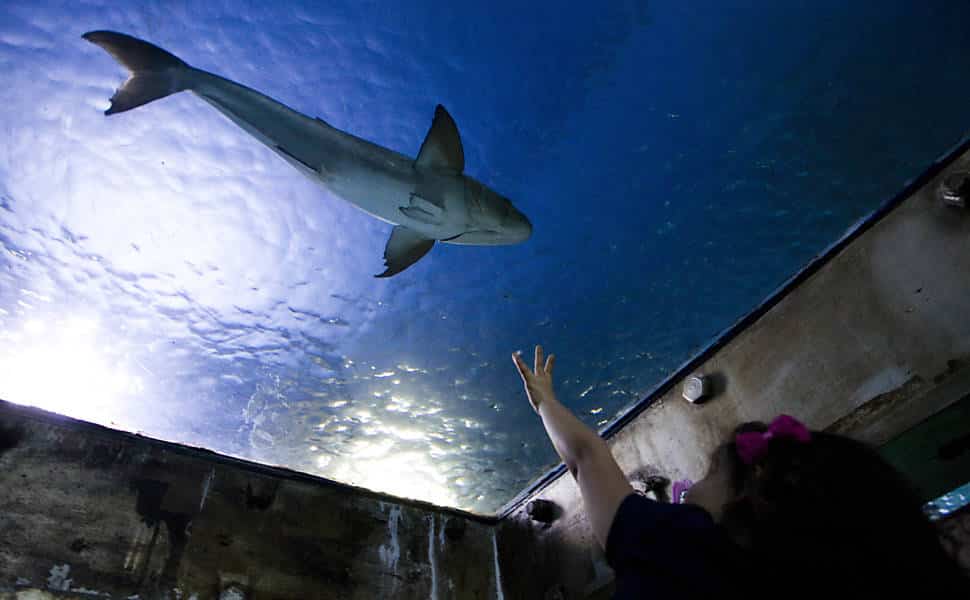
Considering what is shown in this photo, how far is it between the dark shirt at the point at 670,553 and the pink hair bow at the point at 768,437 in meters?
0.24

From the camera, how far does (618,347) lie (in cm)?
482

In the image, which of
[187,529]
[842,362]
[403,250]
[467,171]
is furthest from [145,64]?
[842,362]

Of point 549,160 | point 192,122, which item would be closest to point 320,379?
point 192,122

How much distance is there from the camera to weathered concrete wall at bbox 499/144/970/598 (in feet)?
11.0

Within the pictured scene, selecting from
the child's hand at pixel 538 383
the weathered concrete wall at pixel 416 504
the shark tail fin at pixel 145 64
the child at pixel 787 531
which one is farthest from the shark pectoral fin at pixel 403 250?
the child at pixel 787 531

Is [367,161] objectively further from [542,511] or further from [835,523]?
[542,511]

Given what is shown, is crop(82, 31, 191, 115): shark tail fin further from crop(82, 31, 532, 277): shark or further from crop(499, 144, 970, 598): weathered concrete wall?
crop(499, 144, 970, 598): weathered concrete wall

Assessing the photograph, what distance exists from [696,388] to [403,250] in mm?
2399

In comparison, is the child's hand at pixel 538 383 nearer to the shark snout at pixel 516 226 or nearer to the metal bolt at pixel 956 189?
the shark snout at pixel 516 226

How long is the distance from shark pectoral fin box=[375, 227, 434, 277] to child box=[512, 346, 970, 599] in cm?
219

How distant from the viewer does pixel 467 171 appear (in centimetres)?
400

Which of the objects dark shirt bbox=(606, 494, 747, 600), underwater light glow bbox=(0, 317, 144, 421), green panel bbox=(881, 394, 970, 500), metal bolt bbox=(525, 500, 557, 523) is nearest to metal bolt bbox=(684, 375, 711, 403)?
green panel bbox=(881, 394, 970, 500)

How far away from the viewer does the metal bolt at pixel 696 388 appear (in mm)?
4328

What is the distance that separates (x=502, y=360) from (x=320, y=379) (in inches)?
62.2
